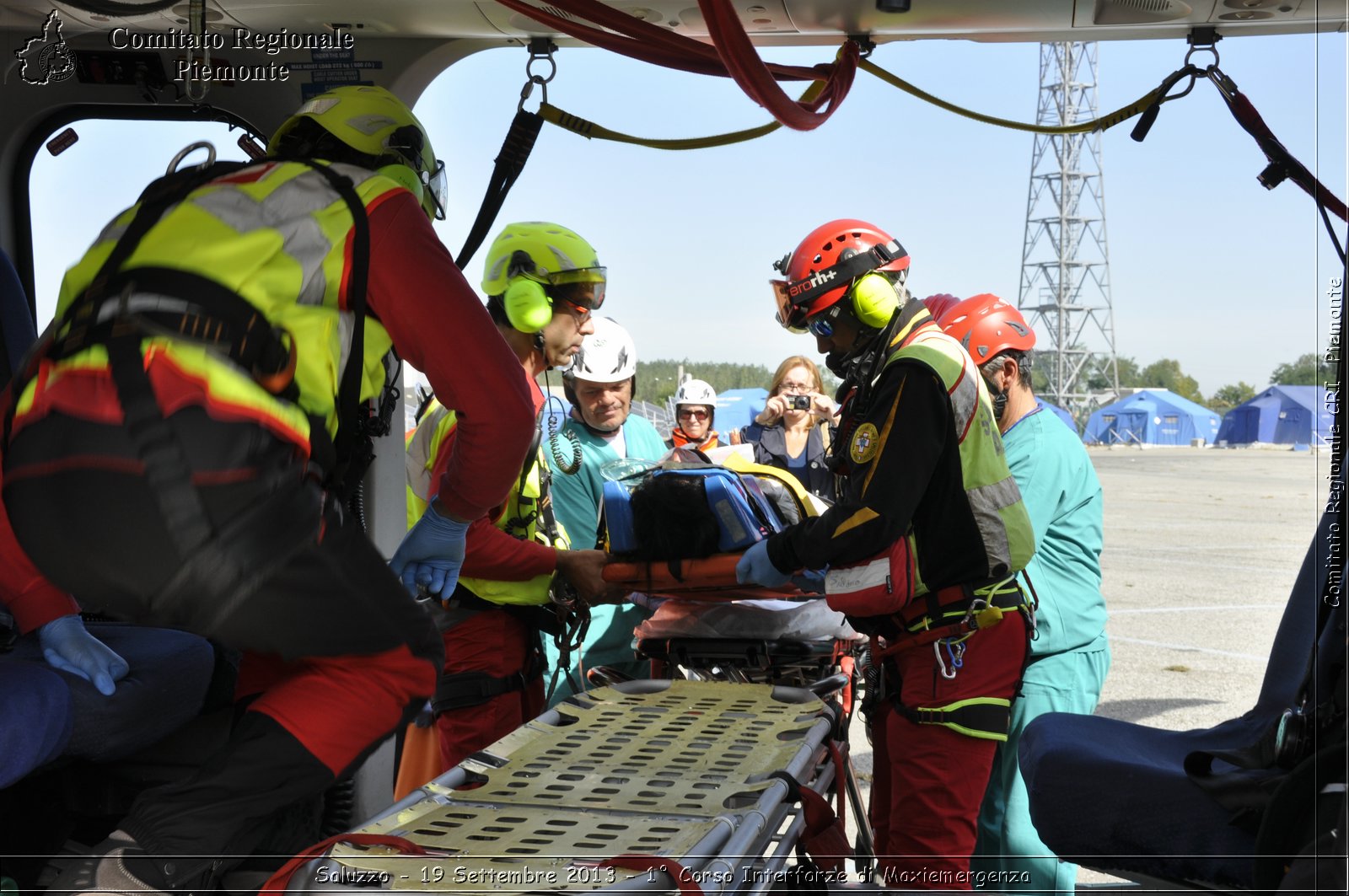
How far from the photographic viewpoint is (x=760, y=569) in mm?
3268

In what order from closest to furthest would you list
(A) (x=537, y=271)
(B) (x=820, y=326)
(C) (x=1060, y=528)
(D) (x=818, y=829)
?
(D) (x=818, y=829)
(B) (x=820, y=326)
(A) (x=537, y=271)
(C) (x=1060, y=528)

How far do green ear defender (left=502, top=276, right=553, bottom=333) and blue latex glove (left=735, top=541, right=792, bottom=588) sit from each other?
0.94m

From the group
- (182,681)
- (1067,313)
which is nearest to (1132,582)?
(1067,313)

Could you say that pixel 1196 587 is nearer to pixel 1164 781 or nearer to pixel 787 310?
pixel 787 310

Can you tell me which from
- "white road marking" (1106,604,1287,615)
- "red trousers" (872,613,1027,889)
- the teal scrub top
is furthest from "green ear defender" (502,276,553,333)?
"white road marking" (1106,604,1287,615)

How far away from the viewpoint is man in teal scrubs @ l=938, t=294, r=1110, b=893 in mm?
3883

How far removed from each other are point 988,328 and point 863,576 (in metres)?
1.45

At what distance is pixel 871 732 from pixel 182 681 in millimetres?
2002

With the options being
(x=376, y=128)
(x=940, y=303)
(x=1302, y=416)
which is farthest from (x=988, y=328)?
(x=376, y=128)

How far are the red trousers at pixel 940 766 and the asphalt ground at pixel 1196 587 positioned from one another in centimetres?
77

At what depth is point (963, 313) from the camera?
4.24 meters

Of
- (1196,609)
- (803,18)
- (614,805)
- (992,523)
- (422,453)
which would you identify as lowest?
(1196,609)

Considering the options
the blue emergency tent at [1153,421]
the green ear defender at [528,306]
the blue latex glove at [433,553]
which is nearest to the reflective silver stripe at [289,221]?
the blue latex glove at [433,553]

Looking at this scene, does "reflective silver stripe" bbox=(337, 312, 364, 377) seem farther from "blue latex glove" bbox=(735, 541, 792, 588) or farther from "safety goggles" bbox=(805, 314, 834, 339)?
"safety goggles" bbox=(805, 314, 834, 339)
